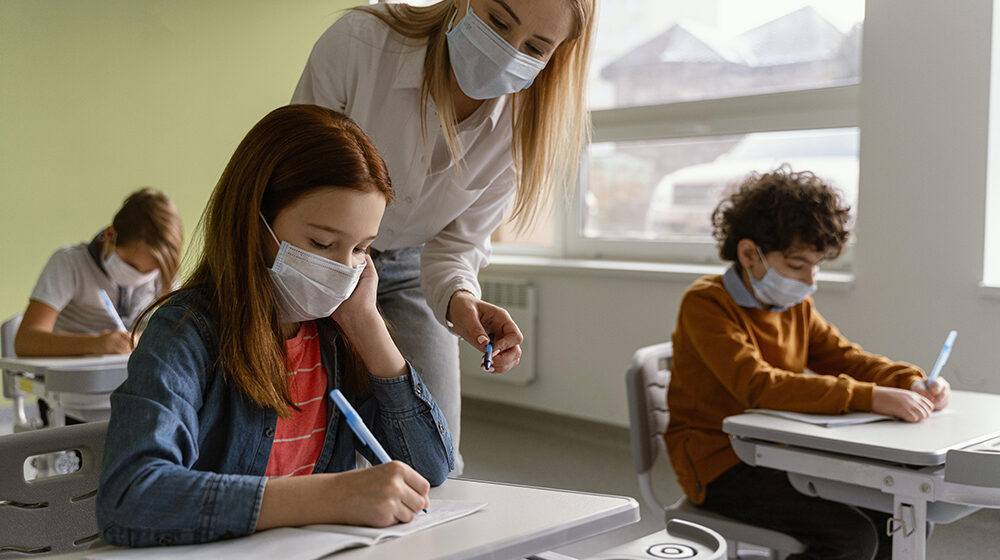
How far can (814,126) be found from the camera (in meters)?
3.60

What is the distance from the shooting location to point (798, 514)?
6.37 feet

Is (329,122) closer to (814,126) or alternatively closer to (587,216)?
(814,126)

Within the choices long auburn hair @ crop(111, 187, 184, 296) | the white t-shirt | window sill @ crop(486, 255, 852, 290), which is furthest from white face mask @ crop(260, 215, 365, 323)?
window sill @ crop(486, 255, 852, 290)

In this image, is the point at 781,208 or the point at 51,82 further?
the point at 51,82

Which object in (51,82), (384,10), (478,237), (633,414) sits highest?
(51,82)

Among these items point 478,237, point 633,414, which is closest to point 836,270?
point 633,414

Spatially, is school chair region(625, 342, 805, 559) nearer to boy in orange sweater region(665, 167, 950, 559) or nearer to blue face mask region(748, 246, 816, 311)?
boy in orange sweater region(665, 167, 950, 559)

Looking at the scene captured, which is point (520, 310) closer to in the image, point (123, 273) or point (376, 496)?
point (123, 273)

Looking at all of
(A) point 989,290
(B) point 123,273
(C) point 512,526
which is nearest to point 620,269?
(A) point 989,290

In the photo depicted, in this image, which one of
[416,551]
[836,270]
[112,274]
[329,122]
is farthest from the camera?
[836,270]

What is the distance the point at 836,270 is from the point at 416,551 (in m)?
3.03

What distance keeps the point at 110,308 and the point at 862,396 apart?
220cm

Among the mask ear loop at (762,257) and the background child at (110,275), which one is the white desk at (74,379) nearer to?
the background child at (110,275)

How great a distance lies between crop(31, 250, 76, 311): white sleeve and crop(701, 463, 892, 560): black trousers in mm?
2052
